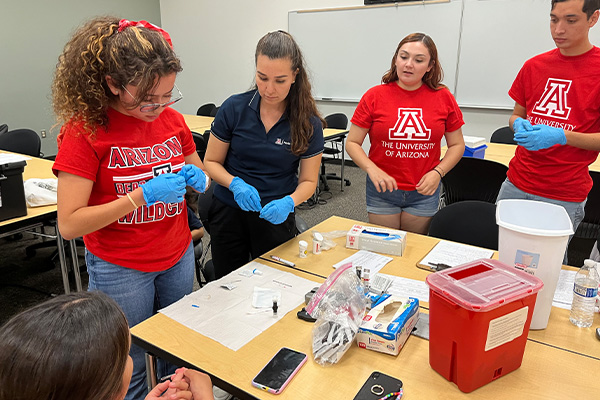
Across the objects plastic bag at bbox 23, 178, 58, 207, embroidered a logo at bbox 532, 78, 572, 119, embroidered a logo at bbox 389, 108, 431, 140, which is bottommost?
plastic bag at bbox 23, 178, 58, 207

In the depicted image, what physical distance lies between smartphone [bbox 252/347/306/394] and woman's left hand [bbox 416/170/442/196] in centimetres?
113

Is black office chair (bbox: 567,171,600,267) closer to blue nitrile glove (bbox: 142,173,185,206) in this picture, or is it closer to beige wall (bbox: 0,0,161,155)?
blue nitrile glove (bbox: 142,173,185,206)

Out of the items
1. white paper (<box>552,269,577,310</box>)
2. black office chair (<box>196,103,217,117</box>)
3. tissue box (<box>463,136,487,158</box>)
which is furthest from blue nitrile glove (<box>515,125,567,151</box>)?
black office chair (<box>196,103,217,117</box>)

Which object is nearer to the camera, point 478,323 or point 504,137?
point 478,323

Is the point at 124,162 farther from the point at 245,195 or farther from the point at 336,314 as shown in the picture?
the point at 336,314

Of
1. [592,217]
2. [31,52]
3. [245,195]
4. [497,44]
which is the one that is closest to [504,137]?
[592,217]

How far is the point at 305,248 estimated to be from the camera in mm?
1670

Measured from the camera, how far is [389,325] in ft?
3.66

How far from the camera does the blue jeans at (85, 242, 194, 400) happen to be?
132cm

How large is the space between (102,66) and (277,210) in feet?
2.47

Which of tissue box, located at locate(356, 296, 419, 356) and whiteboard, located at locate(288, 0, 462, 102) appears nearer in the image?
tissue box, located at locate(356, 296, 419, 356)

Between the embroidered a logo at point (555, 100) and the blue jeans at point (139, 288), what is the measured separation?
163cm

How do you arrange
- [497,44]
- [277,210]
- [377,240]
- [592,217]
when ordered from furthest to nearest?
[497,44]
[592,217]
[377,240]
[277,210]

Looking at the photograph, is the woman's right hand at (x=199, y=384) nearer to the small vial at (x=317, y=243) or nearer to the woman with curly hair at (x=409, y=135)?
the small vial at (x=317, y=243)
